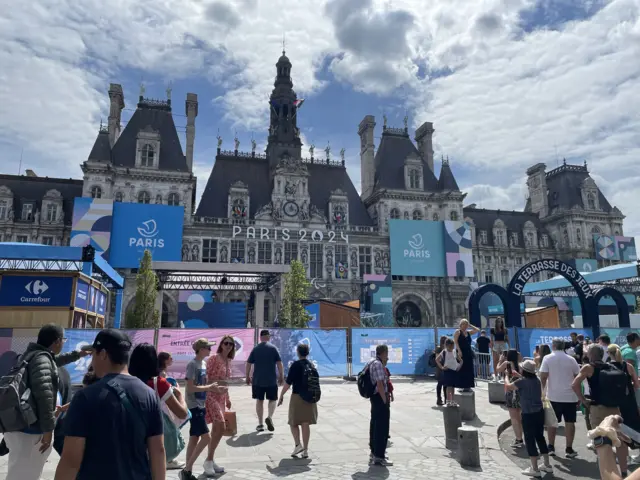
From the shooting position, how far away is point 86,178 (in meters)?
39.5

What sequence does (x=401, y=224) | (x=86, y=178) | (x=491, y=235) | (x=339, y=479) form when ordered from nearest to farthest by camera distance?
(x=339, y=479), (x=86, y=178), (x=401, y=224), (x=491, y=235)

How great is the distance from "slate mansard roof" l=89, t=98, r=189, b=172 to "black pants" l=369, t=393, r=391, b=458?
3918 centimetres

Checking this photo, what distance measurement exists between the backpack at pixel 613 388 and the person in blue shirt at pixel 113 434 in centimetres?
624

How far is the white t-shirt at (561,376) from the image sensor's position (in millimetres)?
7473

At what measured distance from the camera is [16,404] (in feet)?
13.6

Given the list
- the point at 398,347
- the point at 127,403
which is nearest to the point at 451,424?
the point at 127,403

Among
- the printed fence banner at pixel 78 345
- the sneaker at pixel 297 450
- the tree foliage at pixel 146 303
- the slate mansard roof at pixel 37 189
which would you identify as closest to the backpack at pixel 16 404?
the sneaker at pixel 297 450

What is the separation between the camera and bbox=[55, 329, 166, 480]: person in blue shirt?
2.87 meters

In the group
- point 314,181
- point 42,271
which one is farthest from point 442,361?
point 314,181

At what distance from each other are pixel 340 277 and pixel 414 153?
1856 cm

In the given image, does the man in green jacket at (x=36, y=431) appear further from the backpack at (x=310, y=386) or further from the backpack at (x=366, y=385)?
the backpack at (x=366, y=385)

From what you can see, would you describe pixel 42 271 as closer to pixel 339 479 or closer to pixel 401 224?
pixel 339 479

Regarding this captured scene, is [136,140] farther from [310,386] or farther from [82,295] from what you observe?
[310,386]

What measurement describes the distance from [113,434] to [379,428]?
5.05 meters
